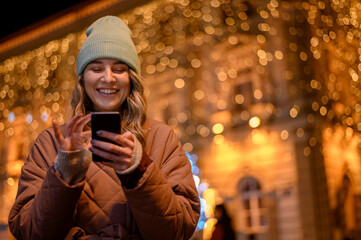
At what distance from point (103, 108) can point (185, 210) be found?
1.52 feet

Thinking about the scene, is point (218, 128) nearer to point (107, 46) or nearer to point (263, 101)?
point (263, 101)

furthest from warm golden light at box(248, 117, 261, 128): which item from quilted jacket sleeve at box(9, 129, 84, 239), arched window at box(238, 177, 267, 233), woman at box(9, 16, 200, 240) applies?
quilted jacket sleeve at box(9, 129, 84, 239)

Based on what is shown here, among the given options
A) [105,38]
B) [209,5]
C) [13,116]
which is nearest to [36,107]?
[13,116]

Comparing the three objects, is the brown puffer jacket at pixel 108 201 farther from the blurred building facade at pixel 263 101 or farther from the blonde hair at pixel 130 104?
the blurred building facade at pixel 263 101

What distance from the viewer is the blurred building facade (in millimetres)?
9992

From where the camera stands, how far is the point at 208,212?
10625 mm

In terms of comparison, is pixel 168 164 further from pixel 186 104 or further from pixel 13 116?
pixel 13 116

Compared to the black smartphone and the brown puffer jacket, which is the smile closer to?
the brown puffer jacket

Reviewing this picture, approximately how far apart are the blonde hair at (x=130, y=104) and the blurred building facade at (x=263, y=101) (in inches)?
297

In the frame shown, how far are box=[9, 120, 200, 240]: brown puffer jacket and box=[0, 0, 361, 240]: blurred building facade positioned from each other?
7686 mm

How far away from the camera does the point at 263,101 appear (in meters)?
11.2

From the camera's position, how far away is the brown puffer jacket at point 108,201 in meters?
1.21

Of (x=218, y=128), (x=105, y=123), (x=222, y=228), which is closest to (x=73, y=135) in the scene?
(x=105, y=123)

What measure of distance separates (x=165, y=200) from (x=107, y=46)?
23.3 inches
